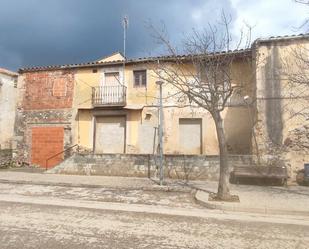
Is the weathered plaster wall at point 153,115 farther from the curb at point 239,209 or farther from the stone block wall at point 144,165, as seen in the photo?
the curb at point 239,209

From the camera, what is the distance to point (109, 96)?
19781 millimetres

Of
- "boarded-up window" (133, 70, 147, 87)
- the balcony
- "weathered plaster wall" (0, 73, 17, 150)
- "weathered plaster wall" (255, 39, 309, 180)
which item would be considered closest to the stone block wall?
"weathered plaster wall" (255, 39, 309, 180)

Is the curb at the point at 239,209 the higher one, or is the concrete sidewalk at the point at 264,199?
the concrete sidewalk at the point at 264,199

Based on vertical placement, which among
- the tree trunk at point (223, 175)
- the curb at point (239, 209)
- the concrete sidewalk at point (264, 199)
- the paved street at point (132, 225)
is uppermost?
the tree trunk at point (223, 175)

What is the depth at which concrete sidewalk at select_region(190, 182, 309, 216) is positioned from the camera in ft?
29.5

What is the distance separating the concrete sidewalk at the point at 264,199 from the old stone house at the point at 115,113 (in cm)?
293

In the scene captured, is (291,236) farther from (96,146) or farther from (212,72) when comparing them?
(96,146)

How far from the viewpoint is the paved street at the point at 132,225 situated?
5.91 metres

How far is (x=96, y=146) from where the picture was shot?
19922 mm

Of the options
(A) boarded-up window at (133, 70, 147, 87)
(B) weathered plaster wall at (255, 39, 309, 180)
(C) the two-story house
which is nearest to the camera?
(B) weathered plaster wall at (255, 39, 309, 180)

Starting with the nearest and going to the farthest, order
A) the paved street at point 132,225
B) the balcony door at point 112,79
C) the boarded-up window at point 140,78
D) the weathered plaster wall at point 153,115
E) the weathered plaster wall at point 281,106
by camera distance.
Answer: the paved street at point 132,225
the weathered plaster wall at point 281,106
the weathered plaster wall at point 153,115
the boarded-up window at point 140,78
the balcony door at point 112,79

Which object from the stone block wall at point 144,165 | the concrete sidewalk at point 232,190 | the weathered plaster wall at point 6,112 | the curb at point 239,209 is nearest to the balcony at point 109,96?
the stone block wall at point 144,165

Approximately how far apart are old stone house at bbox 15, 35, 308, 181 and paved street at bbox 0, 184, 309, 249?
6.55m

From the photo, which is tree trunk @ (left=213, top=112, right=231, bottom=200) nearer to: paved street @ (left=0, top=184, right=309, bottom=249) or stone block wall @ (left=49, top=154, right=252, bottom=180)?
paved street @ (left=0, top=184, right=309, bottom=249)
